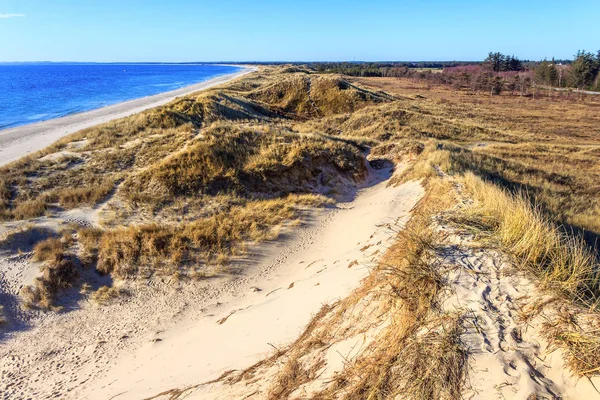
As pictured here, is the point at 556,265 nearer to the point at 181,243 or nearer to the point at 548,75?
the point at 181,243

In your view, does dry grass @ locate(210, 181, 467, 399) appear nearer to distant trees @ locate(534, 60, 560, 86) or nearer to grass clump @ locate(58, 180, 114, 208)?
grass clump @ locate(58, 180, 114, 208)

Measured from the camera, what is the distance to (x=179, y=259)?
9.66 metres

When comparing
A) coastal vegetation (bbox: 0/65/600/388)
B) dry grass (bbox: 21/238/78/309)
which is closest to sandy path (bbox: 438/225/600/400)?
coastal vegetation (bbox: 0/65/600/388)

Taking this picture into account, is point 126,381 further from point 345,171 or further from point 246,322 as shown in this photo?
point 345,171

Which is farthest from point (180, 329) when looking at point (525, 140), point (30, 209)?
point (525, 140)

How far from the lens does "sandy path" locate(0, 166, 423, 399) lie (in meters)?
5.65

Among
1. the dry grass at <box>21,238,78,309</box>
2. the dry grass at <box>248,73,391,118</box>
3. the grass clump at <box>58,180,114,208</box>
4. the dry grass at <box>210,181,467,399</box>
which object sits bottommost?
the dry grass at <box>21,238,78,309</box>

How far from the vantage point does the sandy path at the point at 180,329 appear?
5.65m

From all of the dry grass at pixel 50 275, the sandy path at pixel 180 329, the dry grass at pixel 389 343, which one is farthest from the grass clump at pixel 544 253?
the dry grass at pixel 50 275

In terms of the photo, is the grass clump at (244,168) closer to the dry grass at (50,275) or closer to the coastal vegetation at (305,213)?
the coastal vegetation at (305,213)

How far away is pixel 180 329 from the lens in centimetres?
754

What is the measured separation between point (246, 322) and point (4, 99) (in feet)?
257

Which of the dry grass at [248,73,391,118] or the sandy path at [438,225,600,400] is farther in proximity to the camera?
the dry grass at [248,73,391,118]

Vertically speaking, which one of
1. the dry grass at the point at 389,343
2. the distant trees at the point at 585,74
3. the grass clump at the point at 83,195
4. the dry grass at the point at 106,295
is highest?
the distant trees at the point at 585,74
